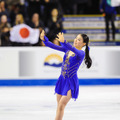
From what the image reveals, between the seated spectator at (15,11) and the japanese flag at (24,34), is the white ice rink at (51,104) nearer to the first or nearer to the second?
the japanese flag at (24,34)

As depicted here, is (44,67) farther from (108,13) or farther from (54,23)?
(108,13)

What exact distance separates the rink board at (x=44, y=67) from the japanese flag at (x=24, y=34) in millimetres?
778

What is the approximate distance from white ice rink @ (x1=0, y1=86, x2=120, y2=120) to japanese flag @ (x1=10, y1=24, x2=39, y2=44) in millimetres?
1709

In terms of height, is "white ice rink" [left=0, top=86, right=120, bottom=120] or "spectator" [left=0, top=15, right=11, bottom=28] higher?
"spectator" [left=0, top=15, right=11, bottom=28]

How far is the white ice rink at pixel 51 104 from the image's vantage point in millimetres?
5324

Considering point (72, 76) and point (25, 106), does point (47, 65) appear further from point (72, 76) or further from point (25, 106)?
point (72, 76)

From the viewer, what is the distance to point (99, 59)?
31.2 feet

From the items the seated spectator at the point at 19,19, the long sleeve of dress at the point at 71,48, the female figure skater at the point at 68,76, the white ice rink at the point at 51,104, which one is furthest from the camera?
the seated spectator at the point at 19,19

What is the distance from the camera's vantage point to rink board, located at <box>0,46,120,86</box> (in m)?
9.15

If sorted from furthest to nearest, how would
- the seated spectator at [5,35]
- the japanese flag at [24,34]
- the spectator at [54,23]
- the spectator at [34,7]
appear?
the spectator at [34,7], the spectator at [54,23], the japanese flag at [24,34], the seated spectator at [5,35]

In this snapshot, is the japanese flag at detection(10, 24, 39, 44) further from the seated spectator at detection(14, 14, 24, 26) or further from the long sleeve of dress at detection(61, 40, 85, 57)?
the long sleeve of dress at detection(61, 40, 85, 57)

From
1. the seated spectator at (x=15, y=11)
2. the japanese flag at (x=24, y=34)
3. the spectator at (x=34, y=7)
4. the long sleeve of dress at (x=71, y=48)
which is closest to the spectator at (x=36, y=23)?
the japanese flag at (x=24, y=34)

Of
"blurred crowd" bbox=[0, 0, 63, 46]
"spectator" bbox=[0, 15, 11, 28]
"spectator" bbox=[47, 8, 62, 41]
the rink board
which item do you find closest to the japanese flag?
"blurred crowd" bbox=[0, 0, 63, 46]

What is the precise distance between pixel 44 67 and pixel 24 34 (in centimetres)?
134
